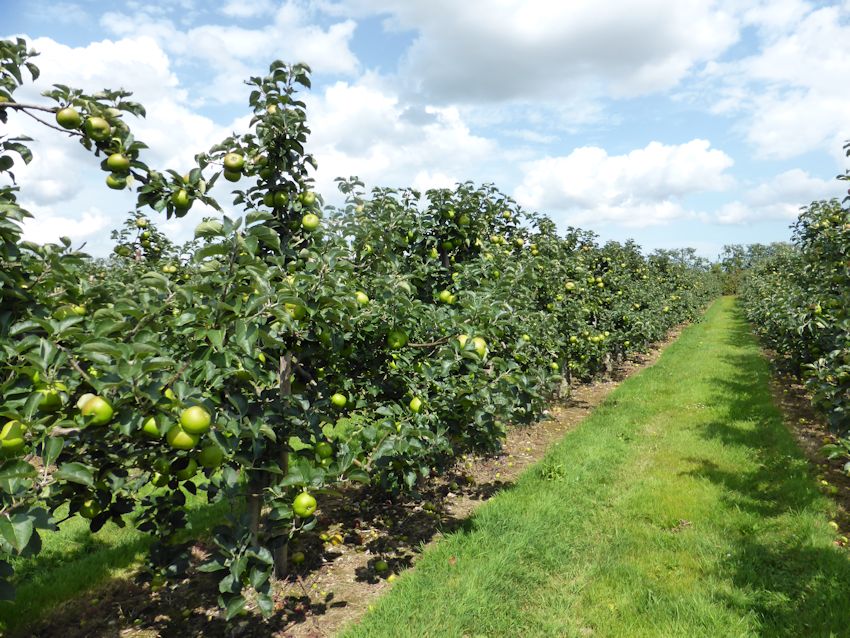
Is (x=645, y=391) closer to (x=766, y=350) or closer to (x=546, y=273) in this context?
(x=546, y=273)

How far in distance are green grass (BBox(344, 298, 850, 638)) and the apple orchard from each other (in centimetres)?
88

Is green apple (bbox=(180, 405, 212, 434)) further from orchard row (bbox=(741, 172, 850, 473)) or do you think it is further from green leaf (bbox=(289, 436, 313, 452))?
orchard row (bbox=(741, 172, 850, 473))

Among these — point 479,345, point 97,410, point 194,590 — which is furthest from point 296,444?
point 97,410

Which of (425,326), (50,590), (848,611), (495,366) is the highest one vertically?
(425,326)

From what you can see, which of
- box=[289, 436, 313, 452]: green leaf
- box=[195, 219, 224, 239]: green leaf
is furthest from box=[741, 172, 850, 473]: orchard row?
box=[195, 219, 224, 239]: green leaf

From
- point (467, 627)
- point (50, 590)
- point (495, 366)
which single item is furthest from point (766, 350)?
point (50, 590)

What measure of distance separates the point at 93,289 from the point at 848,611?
5314mm

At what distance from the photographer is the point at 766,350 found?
16.5 meters

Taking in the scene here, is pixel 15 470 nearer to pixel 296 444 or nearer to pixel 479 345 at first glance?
pixel 479 345

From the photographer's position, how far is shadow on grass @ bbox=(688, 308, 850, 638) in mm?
3543

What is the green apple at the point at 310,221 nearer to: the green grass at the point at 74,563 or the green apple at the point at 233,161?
the green apple at the point at 233,161

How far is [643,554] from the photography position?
4.42 m

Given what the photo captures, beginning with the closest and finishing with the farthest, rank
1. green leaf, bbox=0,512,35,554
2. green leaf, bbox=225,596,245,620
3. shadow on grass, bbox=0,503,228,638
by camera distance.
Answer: green leaf, bbox=0,512,35,554 < green leaf, bbox=225,596,245,620 < shadow on grass, bbox=0,503,228,638

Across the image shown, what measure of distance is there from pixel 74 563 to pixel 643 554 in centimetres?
507
